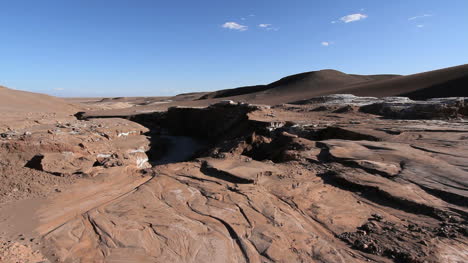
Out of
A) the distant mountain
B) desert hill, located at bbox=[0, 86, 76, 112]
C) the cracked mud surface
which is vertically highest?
the distant mountain

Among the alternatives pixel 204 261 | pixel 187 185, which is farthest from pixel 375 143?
pixel 204 261

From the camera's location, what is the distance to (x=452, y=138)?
6465 millimetres

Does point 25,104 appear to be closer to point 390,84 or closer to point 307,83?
point 390,84

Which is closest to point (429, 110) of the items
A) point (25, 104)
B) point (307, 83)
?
point (25, 104)

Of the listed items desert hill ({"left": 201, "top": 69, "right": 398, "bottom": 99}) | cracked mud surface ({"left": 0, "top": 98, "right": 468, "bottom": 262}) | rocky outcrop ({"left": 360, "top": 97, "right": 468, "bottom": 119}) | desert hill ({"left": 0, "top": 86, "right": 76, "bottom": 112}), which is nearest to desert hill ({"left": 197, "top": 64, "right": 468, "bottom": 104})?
desert hill ({"left": 201, "top": 69, "right": 398, "bottom": 99})

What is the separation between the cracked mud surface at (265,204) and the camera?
3.12 metres

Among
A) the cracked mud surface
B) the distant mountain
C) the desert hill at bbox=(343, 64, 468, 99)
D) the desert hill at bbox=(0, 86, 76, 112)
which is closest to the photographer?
the cracked mud surface

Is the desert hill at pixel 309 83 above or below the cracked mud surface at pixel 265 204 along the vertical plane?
above

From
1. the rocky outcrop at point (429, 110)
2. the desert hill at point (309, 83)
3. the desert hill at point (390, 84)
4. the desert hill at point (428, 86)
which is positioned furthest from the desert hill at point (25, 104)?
the desert hill at point (309, 83)

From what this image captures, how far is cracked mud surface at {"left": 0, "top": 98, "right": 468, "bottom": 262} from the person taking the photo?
3.12m

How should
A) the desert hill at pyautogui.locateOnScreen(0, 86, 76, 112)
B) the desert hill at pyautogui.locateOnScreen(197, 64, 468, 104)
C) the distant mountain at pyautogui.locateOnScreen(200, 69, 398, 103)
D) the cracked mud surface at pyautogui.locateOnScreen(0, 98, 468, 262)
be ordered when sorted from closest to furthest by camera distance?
the cracked mud surface at pyautogui.locateOnScreen(0, 98, 468, 262) → the desert hill at pyautogui.locateOnScreen(0, 86, 76, 112) → the desert hill at pyautogui.locateOnScreen(197, 64, 468, 104) → the distant mountain at pyautogui.locateOnScreen(200, 69, 398, 103)

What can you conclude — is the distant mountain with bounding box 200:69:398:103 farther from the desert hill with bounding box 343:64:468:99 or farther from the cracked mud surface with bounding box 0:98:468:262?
the cracked mud surface with bounding box 0:98:468:262

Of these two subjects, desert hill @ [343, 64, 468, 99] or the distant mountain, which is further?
the distant mountain

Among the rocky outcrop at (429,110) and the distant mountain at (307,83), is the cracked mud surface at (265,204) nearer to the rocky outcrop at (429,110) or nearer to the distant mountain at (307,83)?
the rocky outcrop at (429,110)
